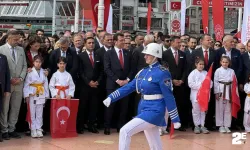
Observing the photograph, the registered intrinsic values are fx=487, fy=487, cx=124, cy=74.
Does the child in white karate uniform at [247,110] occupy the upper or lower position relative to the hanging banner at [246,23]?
lower

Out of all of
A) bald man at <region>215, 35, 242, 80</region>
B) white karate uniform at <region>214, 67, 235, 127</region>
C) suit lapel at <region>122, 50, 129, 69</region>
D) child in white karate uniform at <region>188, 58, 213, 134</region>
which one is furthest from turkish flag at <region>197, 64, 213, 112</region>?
suit lapel at <region>122, 50, 129, 69</region>

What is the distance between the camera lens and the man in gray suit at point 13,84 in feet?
31.3

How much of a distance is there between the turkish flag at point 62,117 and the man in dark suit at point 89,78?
0.51 metres

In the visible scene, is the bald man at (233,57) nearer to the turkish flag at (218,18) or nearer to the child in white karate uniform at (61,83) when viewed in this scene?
the turkish flag at (218,18)

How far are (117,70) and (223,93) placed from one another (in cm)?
249

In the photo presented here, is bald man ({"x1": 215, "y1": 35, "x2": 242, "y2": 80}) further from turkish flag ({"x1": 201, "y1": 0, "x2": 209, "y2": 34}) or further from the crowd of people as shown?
turkish flag ({"x1": 201, "y1": 0, "x2": 209, "y2": 34})

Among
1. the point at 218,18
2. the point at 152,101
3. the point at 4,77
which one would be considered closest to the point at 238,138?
the point at 152,101

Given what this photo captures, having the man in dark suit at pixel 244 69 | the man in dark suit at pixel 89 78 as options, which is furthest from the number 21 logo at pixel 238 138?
the man in dark suit at pixel 89 78

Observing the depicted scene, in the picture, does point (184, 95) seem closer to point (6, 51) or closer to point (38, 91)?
point (38, 91)

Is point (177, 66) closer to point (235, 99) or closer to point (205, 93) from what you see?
point (205, 93)

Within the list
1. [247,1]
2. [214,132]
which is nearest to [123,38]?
[214,132]

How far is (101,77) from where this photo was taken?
1062cm

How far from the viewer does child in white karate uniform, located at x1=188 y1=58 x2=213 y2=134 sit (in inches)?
427

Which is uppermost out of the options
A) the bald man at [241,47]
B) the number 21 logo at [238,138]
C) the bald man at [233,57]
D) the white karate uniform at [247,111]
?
the bald man at [241,47]
